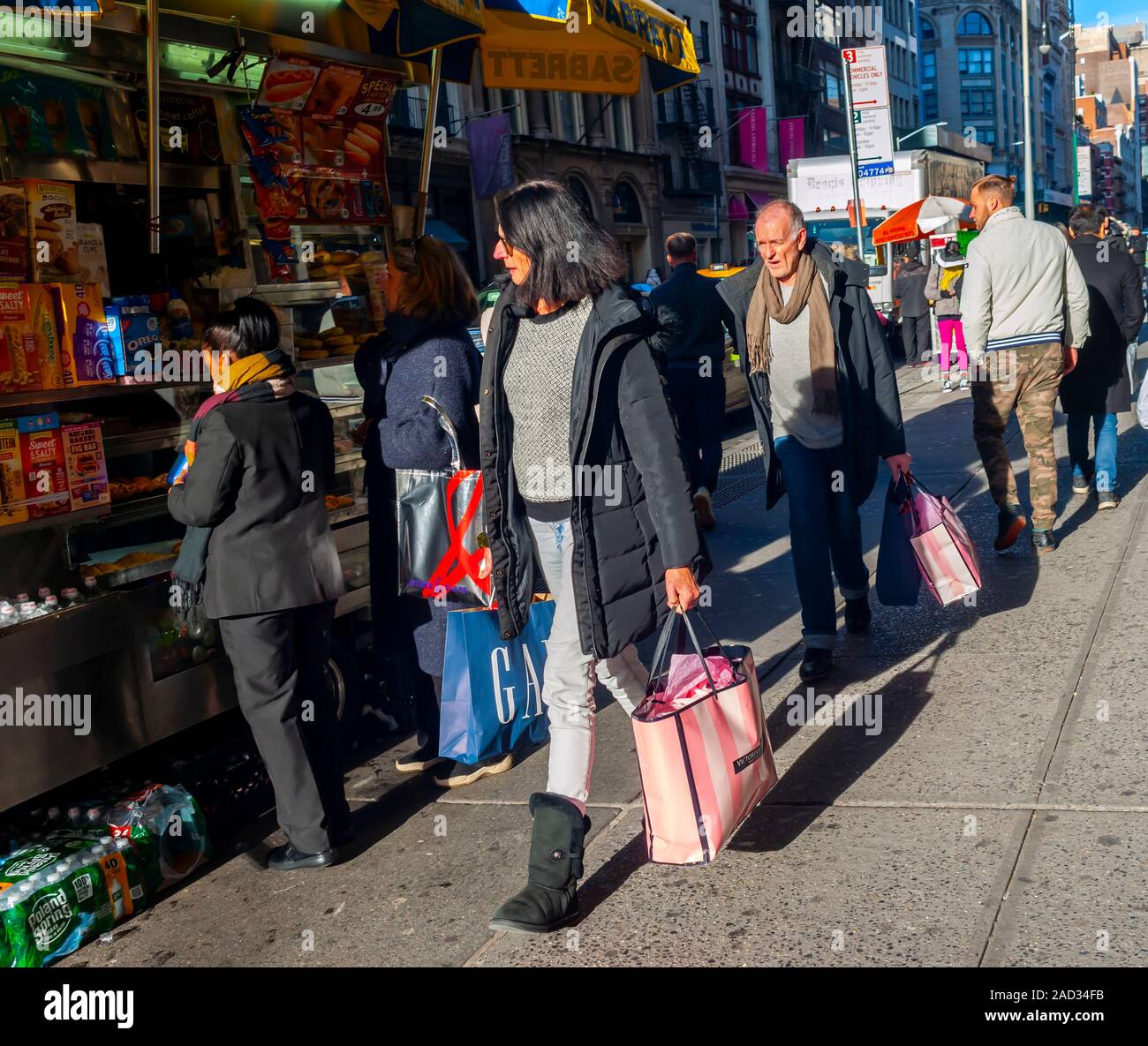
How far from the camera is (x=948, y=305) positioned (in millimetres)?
17047

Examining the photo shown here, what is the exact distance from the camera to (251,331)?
3896 mm

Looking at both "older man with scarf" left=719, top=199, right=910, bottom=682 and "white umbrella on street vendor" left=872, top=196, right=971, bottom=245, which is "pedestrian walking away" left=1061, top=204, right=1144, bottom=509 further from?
"white umbrella on street vendor" left=872, top=196, right=971, bottom=245

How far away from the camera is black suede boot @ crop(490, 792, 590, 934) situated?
11.0ft

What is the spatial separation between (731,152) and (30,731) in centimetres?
4480

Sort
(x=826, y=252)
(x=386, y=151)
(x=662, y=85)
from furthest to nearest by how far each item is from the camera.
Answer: (x=662, y=85) → (x=386, y=151) → (x=826, y=252)

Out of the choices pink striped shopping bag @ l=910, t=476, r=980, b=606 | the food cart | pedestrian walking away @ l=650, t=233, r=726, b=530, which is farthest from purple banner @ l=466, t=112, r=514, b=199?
pink striped shopping bag @ l=910, t=476, r=980, b=606

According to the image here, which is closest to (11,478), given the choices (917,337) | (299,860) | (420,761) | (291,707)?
(291,707)

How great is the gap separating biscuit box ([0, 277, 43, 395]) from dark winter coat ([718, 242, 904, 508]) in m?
2.71

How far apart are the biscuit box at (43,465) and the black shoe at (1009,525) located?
15.0ft

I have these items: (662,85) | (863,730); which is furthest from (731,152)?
(863,730)

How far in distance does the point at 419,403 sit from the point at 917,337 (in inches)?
664

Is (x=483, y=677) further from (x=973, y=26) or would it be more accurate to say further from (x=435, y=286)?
(x=973, y=26)
